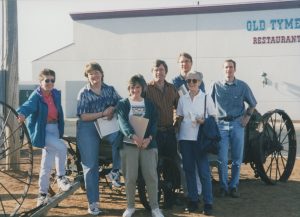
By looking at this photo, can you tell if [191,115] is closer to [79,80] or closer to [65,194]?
[65,194]

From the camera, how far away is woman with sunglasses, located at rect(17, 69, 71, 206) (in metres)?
5.61

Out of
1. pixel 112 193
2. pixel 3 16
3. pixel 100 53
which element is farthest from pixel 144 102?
pixel 100 53

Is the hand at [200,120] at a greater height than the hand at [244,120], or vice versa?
the hand at [200,120]

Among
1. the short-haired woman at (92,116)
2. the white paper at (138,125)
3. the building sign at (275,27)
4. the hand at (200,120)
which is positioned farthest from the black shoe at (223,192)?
the building sign at (275,27)

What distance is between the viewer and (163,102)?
580cm

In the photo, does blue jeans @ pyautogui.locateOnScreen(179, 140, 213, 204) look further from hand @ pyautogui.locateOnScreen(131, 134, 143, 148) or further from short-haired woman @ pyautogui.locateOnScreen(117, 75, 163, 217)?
hand @ pyautogui.locateOnScreen(131, 134, 143, 148)

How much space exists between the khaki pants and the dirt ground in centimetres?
56

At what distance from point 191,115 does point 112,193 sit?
205 centimetres

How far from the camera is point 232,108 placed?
267 inches

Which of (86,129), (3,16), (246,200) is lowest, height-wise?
(246,200)

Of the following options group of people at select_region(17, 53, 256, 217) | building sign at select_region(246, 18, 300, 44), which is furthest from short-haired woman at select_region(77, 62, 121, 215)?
building sign at select_region(246, 18, 300, 44)

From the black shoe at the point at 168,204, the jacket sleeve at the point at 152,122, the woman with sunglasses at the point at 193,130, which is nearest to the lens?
the jacket sleeve at the point at 152,122

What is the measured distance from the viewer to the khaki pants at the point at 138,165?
17.8 ft

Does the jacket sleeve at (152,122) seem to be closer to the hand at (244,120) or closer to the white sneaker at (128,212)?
the white sneaker at (128,212)
